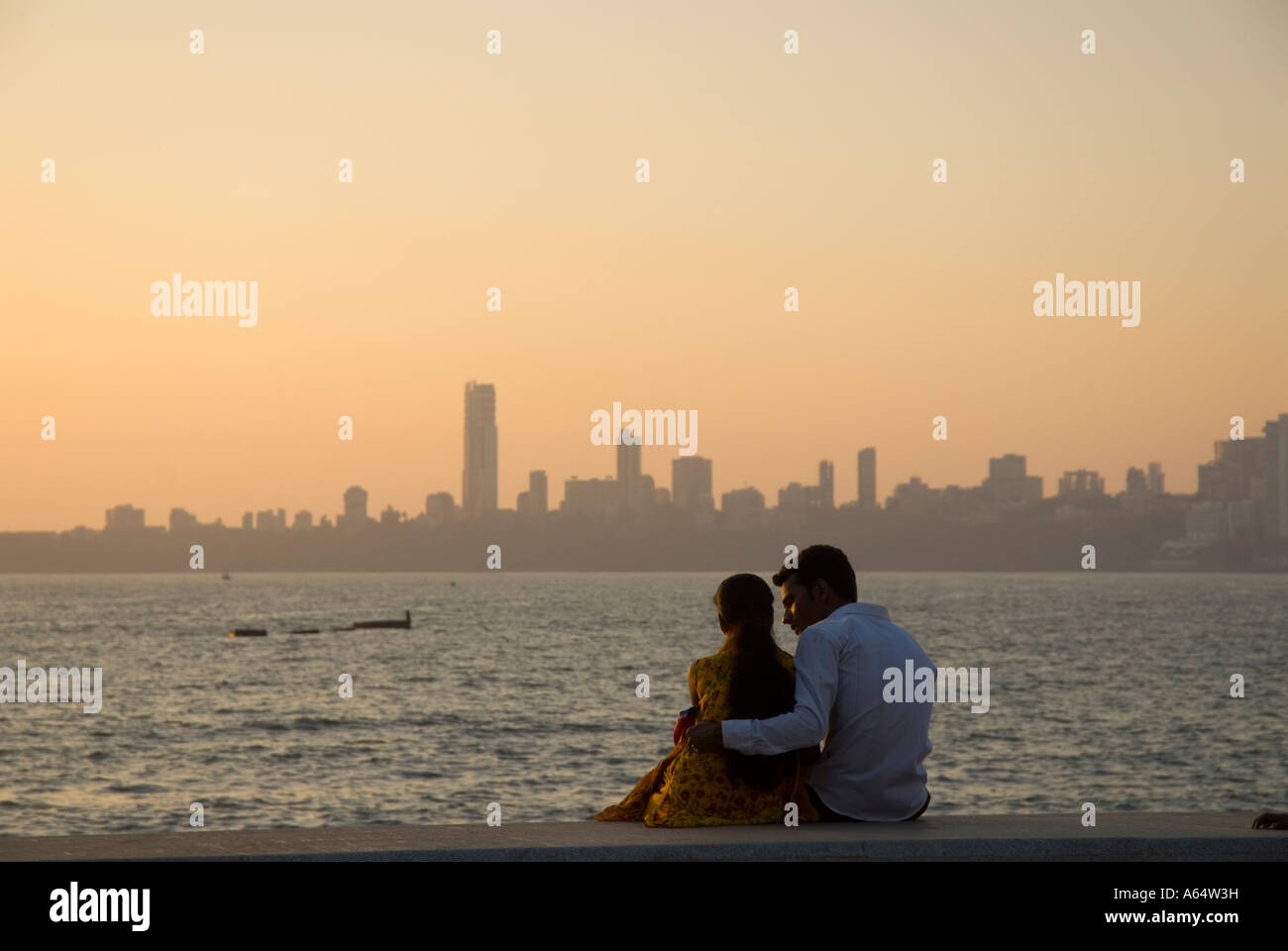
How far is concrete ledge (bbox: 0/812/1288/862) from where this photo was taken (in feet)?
17.6

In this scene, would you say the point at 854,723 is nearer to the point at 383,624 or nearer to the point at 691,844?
the point at 691,844

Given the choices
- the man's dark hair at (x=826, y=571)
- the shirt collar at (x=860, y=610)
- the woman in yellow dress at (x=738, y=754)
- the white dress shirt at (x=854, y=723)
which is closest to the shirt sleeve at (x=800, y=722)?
the white dress shirt at (x=854, y=723)

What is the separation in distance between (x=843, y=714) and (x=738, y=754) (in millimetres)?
476

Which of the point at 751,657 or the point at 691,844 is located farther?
the point at 751,657

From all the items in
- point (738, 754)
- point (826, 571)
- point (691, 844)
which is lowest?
point (691, 844)

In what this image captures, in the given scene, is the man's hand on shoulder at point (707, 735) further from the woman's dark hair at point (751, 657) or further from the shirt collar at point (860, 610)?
the shirt collar at point (860, 610)

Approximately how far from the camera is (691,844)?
5.46 m

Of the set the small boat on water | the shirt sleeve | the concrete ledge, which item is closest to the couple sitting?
the shirt sleeve

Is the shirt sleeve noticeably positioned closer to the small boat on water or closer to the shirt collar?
the shirt collar

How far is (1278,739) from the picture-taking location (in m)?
51.6

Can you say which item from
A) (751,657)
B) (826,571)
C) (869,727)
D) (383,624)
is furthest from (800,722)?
(383,624)
